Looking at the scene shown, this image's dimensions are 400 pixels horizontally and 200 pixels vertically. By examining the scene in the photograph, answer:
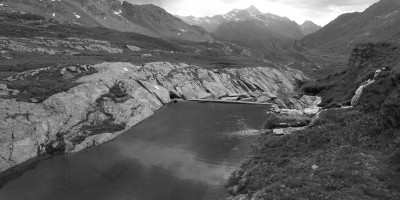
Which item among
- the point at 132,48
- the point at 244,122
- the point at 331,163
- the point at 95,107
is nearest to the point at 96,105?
the point at 95,107

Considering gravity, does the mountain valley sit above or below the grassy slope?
below

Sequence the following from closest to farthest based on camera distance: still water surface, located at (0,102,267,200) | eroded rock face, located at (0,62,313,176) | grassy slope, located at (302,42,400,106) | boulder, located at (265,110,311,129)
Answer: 1. still water surface, located at (0,102,267,200)
2. eroded rock face, located at (0,62,313,176)
3. boulder, located at (265,110,311,129)
4. grassy slope, located at (302,42,400,106)

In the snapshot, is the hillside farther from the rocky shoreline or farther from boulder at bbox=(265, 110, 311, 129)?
the rocky shoreline

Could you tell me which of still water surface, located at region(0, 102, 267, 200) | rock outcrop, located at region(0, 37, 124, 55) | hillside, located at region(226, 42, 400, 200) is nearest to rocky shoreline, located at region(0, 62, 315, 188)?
still water surface, located at region(0, 102, 267, 200)

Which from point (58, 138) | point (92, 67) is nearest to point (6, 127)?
point (58, 138)

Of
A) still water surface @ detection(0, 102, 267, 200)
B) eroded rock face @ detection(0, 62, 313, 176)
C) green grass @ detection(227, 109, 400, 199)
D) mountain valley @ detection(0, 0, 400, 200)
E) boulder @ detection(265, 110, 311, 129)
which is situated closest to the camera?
green grass @ detection(227, 109, 400, 199)

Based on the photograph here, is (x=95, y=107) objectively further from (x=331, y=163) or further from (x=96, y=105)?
(x=331, y=163)

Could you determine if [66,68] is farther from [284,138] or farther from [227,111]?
[284,138]
